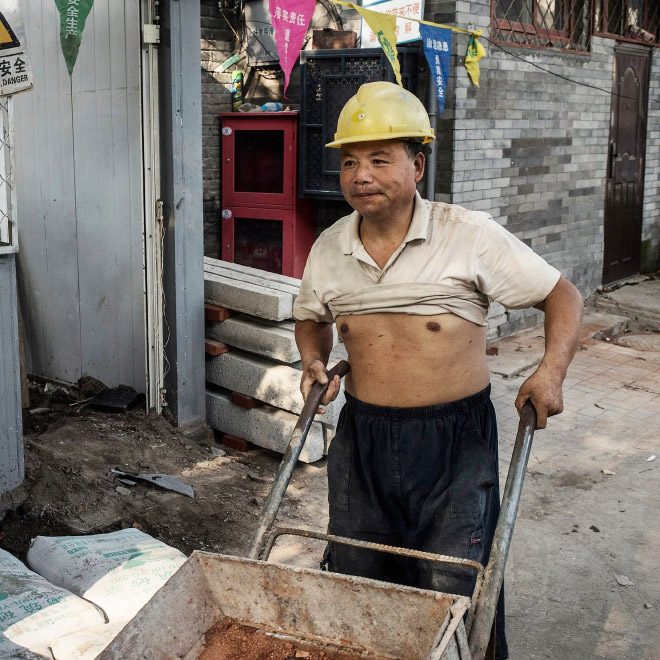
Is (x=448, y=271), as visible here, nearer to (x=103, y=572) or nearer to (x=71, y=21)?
(x=103, y=572)

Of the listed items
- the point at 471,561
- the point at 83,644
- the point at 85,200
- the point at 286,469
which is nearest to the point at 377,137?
the point at 286,469

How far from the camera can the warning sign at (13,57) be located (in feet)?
13.5

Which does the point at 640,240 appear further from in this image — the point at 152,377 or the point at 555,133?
the point at 152,377

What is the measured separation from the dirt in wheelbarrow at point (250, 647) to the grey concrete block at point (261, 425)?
311 centimetres

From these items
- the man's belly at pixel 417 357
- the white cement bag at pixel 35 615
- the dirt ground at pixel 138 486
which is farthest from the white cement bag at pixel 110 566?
the man's belly at pixel 417 357

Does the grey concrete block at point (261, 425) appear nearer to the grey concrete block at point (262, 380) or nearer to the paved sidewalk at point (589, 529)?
the grey concrete block at point (262, 380)

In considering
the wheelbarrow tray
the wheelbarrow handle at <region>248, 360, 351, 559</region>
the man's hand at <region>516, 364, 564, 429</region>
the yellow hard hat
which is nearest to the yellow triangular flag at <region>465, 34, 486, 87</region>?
the yellow hard hat

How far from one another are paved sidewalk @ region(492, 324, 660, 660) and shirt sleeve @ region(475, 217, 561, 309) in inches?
73.5

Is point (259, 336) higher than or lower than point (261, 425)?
higher

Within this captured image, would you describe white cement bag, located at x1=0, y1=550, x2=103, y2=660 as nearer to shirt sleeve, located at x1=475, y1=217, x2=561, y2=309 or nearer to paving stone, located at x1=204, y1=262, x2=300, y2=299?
shirt sleeve, located at x1=475, y1=217, x2=561, y2=309

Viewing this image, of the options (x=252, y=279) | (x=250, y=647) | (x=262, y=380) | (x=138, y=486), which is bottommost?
(x=138, y=486)

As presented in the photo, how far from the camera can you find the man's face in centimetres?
297

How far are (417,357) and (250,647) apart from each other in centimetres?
112

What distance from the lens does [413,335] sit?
3092mm
